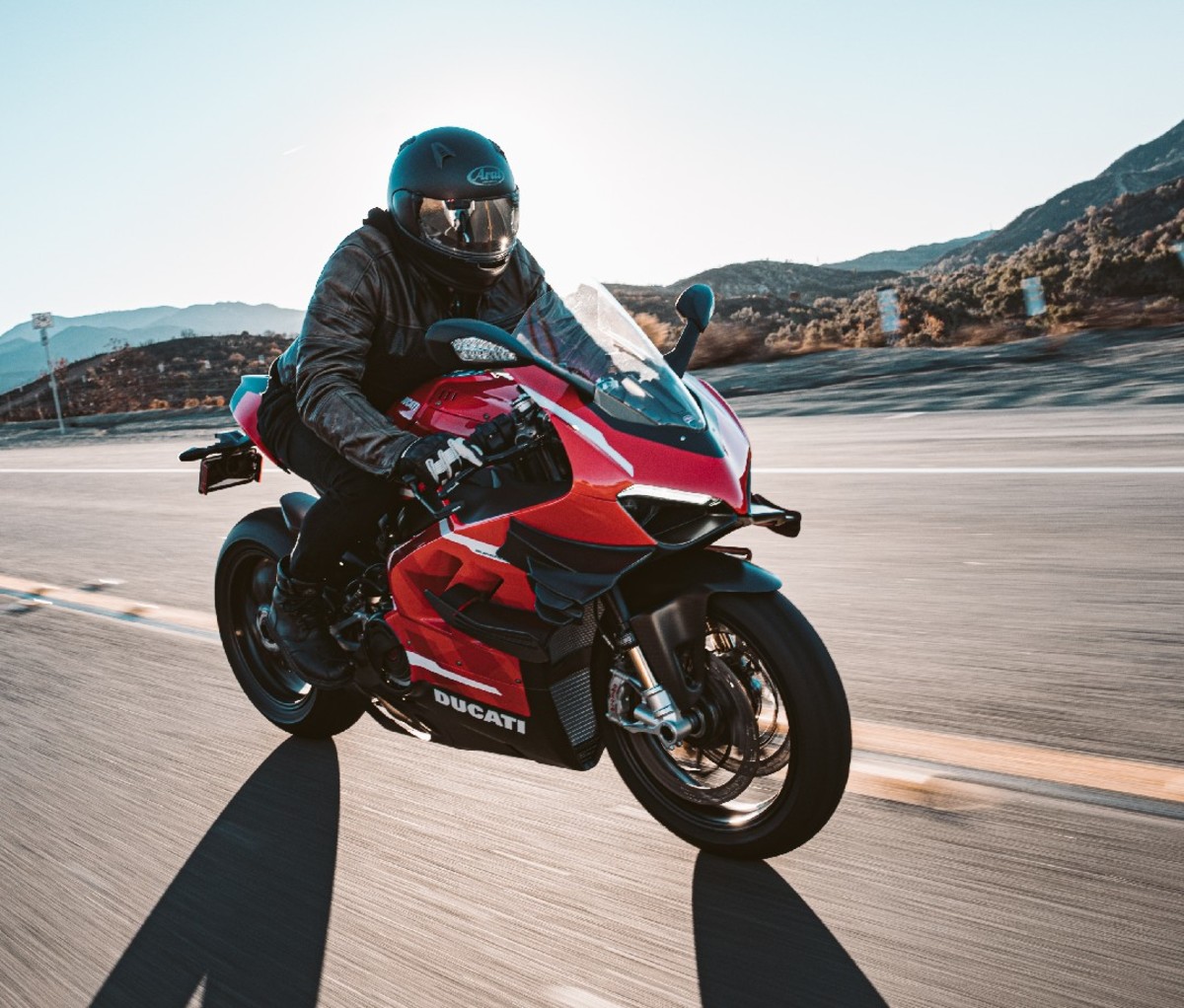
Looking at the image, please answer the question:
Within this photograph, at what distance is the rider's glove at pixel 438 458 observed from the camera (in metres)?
2.89

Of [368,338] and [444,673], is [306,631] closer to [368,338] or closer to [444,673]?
[444,673]

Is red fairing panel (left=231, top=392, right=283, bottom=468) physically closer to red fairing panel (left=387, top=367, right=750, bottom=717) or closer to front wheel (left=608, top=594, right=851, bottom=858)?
red fairing panel (left=387, top=367, right=750, bottom=717)

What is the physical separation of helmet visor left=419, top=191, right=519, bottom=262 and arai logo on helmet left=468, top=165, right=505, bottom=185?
0.16 ft

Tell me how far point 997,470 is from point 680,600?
200 inches

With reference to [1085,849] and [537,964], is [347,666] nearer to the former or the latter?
[537,964]

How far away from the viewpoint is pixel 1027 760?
10.5 feet

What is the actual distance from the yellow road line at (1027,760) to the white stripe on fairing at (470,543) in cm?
127

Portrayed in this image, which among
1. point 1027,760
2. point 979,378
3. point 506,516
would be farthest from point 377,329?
point 979,378

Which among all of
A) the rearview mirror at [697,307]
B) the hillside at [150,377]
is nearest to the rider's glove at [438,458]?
the rearview mirror at [697,307]

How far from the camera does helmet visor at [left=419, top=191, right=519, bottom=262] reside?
333 cm

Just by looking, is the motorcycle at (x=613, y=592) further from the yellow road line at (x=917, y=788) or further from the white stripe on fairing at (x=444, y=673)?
the yellow road line at (x=917, y=788)

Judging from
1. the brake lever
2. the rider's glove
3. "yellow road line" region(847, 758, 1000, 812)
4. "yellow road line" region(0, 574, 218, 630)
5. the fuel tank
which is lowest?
"yellow road line" region(0, 574, 218, 630)

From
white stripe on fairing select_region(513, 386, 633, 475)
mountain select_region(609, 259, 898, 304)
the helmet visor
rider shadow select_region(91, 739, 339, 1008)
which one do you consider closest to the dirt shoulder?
the helmet visor

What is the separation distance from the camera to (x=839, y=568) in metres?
5.50
